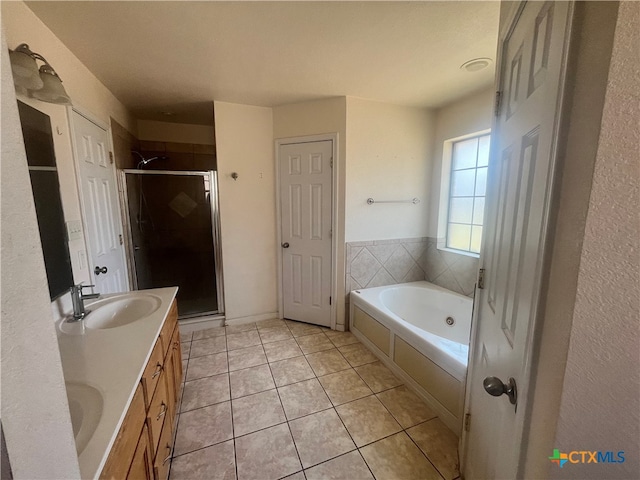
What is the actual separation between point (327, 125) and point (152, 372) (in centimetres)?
235

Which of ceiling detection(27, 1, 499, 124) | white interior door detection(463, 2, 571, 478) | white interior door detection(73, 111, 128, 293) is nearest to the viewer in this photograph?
white interior door detection(463, 2, 571, 478)

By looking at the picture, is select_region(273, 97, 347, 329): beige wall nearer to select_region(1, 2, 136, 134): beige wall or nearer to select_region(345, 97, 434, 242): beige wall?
select_region(345, 97, 434, 242): beige wall

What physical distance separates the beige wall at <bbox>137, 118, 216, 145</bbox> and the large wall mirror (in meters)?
2.05

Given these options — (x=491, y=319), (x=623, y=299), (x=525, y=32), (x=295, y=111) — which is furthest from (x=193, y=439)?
(x=295, y=111)

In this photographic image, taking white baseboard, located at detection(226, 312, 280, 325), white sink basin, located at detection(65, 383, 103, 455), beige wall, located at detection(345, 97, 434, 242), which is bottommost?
white baseboard, located at detection(226, 312, 280, 325)

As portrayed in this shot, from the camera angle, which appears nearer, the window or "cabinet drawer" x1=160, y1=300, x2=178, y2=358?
"cabinet drawer" x1=160, y1=300, x2=178, y2=358

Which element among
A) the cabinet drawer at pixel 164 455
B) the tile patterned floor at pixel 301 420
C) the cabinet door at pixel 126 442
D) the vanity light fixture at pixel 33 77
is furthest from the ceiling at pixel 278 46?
the tile patterned floor at pixel 301 420

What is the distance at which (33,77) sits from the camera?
44.6 inches

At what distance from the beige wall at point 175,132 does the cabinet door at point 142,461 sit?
3.17m

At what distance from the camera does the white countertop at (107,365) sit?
71cm

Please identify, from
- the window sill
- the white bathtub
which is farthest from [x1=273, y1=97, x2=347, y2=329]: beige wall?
the window sill

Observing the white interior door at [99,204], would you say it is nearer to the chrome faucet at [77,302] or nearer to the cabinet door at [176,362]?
the chrome faucet at [77,302]

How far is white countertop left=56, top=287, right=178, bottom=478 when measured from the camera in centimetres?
71

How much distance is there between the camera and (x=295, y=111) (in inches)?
105
